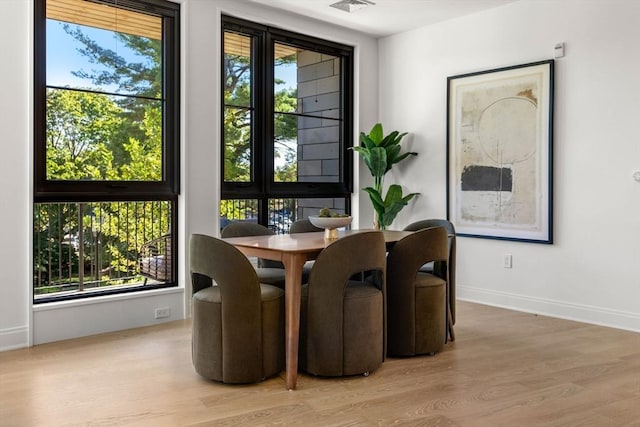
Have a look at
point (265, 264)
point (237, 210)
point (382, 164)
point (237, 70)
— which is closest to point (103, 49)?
point (237, 70)

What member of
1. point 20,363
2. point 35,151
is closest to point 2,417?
point 20,363

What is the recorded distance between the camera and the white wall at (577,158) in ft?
14.4

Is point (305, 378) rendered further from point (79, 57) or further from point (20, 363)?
point (79, 57)

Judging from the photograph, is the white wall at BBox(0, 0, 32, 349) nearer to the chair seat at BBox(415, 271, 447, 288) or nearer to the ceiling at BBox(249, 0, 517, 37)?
the ceiling at BBox(249, 0, 517, 37)

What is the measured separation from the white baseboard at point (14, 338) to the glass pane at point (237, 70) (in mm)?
2482

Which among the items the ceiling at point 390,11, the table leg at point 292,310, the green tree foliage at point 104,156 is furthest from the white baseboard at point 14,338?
the ceiling at point 390,11

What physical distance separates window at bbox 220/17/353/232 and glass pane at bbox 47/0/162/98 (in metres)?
0.70

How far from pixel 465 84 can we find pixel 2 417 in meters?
4.59

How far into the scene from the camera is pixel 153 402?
2.89 meters

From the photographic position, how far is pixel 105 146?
438 centimetres

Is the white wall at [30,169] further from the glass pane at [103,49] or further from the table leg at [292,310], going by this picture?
the table leg at [292,310]

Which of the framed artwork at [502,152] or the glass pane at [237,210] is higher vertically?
A: the framed artwork at [502,152]

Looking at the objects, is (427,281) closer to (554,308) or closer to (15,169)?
(554,308)

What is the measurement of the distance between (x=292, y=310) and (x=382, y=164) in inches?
114
